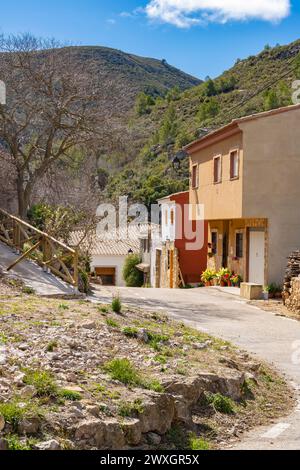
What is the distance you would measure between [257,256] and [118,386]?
1748 centimetres

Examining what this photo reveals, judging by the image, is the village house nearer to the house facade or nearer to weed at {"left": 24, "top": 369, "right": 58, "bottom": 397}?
the house facade

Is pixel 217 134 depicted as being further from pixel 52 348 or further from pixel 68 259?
pixel 52 348

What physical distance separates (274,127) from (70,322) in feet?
49.7

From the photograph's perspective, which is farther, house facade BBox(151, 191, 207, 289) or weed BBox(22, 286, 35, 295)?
house facade BBox(151, 191, 207, 289)

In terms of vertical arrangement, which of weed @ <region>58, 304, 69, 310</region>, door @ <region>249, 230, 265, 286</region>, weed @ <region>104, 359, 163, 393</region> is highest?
door @ <region>249, 230, 265, 286</region>

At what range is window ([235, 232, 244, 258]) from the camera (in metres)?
25.8

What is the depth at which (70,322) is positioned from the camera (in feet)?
32.5

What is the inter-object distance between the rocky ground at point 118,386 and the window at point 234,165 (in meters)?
13.5

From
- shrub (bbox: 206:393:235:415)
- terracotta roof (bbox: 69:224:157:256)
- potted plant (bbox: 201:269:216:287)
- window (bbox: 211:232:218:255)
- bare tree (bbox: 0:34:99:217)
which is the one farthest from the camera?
terracotta roof (bbox: 69:224:157:256)

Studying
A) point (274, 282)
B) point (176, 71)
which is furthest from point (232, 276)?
point (176, 71)

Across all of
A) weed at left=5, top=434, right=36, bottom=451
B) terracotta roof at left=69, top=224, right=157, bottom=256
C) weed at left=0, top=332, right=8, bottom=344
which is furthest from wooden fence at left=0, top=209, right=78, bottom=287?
terracotta roof at left=69, top=224, right=157, bottom=256

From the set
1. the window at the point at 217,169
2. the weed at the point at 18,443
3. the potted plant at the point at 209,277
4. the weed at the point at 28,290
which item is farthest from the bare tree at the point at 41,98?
the weed at the point at 18,443

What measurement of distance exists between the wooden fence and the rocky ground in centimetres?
497

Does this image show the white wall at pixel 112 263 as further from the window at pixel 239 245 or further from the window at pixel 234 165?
the window at pixel 234 165
